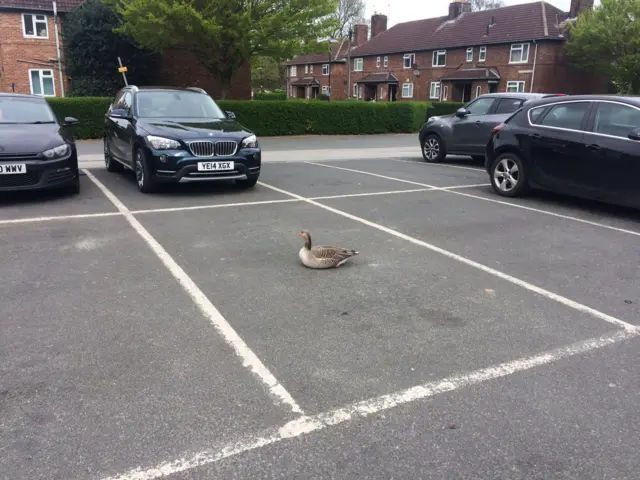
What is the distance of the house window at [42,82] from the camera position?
29467 mm

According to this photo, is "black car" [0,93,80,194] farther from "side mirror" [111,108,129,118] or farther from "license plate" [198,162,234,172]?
"license plate" [198,162,234,172]

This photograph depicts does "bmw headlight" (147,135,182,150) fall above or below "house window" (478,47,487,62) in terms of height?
below

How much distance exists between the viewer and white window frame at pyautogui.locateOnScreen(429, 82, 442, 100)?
48.3 m

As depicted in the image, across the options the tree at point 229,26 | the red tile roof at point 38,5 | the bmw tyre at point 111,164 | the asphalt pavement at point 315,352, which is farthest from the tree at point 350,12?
the asphalt pavement at point 315,352

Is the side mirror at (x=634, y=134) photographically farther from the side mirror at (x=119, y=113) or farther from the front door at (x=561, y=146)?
the side mirror at (x=119, y=113)

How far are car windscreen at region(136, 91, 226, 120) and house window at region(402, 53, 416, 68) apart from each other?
44.3 metres

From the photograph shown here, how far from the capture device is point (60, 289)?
4.59 meters

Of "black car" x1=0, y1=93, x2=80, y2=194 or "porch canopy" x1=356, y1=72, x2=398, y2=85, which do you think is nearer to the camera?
"black car" x1=0, y1=93, x2=80, y2=194

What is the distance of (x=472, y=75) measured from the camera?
145ft

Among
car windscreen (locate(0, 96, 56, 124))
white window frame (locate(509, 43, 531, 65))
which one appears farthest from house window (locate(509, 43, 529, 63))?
car windscreen (locate(0, 96, 56, 124))

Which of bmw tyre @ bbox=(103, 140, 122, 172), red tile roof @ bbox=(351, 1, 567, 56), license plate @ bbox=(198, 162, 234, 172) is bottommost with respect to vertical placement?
bmw tyre @ bbox=(103, 140, 122, 172)

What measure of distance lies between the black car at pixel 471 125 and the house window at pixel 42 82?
24.0 metres

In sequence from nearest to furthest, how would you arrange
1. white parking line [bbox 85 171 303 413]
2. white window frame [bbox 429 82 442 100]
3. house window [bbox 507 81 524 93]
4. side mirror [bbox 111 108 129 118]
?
white parking line [bbox 85 171 303 413]
side mirror [bbox 111 108 129 118]
house window [bbox 507 81 524 93]
white window frame [bbox 429 82 442 100]

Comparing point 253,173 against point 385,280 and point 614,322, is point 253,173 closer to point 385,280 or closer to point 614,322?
point 385,280
